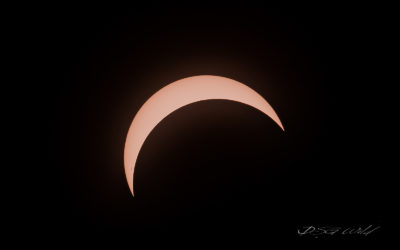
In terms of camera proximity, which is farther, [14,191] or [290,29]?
[14,191]

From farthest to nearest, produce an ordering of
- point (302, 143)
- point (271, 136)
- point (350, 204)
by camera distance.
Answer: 1. point (350, 204)
2. point (302, 143)
3. point (271, 136)

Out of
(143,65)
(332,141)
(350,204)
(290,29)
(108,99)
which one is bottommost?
(350,204)

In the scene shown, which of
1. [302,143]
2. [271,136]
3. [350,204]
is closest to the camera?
[271,136]

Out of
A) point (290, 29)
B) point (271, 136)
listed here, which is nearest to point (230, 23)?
point (290, 29)

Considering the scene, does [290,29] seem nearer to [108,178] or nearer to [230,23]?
[230,23]

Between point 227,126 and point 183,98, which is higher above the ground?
point 183,98

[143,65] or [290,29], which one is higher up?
[290,29]
